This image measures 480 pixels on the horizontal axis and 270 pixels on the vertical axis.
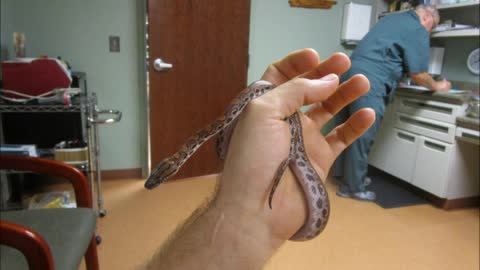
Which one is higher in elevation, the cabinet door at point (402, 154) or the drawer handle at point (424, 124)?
the drawer handle at point (424, 124)

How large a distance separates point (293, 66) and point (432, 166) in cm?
166

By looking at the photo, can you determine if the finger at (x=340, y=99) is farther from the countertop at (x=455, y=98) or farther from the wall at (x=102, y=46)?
the wall at (x=102, y=46)

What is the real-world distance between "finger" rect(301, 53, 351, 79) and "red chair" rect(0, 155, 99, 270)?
0.53m

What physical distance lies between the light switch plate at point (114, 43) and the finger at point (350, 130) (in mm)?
1596

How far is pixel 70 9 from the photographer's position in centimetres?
177

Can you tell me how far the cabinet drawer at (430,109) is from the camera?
1.77 meters

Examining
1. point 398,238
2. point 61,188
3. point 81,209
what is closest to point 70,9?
point 61,188

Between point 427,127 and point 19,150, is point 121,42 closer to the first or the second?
point 19,150

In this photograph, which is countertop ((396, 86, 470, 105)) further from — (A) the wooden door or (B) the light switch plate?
(B) the light switch plate

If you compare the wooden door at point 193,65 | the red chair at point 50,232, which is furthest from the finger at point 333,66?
the wooden door at point 193,65

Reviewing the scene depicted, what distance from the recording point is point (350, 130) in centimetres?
55

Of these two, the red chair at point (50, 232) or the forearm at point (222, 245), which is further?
the red chair at point (50, 232)

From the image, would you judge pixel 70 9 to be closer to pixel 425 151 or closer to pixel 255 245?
pixel 255 245

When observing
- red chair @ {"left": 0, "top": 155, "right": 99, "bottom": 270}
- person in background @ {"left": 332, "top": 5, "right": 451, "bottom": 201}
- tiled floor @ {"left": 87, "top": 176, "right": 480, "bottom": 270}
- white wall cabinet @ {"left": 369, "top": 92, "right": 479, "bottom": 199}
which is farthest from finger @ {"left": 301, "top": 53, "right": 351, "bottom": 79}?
white wall cabinet @ {"left": 369, "top": 92, "right": 479, "bottom": 199}
